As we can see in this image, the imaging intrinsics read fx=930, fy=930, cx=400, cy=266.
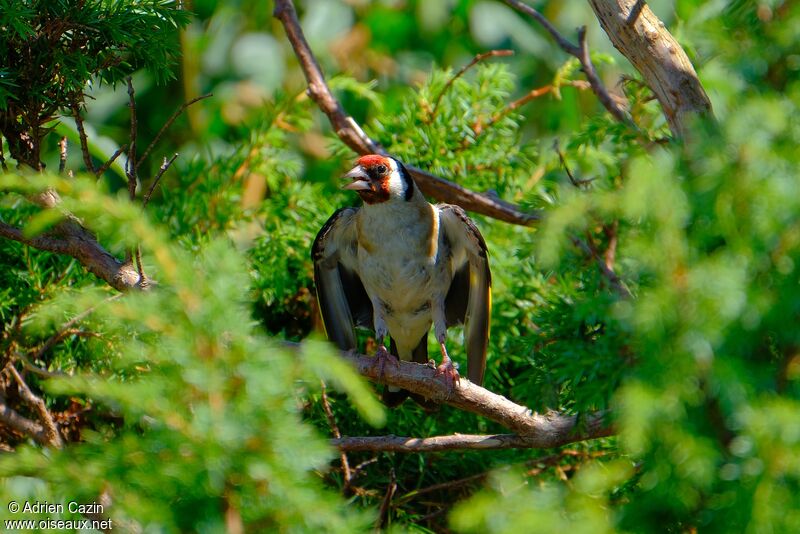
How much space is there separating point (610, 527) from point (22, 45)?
1.98 m

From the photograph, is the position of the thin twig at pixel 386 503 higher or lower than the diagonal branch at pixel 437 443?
lower

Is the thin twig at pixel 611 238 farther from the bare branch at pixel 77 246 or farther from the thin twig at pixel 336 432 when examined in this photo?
the bare branch at pixel 77 246

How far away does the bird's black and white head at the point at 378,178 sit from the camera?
3543mm

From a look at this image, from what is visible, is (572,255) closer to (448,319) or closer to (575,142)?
(575,142)

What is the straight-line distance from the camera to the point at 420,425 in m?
3.36

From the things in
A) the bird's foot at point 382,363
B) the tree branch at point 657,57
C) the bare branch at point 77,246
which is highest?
the tree branch at point 657,57

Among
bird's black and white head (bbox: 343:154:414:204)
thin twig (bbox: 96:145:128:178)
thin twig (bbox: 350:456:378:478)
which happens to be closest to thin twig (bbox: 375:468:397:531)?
thin twig (bbox: 350:456:378:478)

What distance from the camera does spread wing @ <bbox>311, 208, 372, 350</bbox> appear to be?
3.59 metres

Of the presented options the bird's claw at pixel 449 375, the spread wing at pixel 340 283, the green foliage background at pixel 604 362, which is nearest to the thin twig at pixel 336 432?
the bird's claw at pixel 449 375

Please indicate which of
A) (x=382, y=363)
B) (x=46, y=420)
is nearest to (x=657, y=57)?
(x=382, y=363)

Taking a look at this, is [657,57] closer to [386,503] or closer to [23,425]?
[386,503]

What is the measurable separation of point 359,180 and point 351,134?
7.9 inches

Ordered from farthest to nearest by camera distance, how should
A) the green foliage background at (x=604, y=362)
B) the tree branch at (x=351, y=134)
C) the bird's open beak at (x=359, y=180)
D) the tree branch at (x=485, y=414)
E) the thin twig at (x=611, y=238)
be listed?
1. the bird's open beak at (x=359, y=180)
2. the tree branch at (x=351, y=134)
3. the thin twig at (x=611, y=238)
4. the tree branch at (x=485, y=414)
5. the green foliage background at (x=604, y=362)

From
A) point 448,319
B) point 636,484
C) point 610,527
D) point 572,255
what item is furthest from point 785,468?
point 448,319
